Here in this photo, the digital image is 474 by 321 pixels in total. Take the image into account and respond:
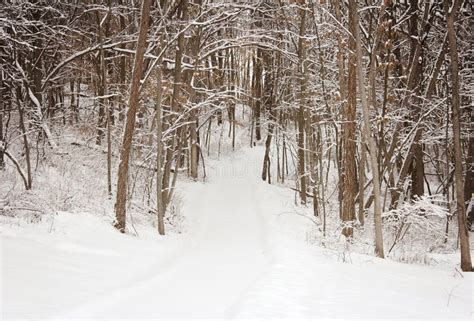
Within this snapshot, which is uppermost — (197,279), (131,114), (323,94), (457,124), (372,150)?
(323,94)

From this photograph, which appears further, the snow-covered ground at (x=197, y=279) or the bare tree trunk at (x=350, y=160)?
the bare tree trunk at (x=350, y=160)

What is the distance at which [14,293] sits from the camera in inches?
214

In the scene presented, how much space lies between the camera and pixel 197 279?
7785 millimetres

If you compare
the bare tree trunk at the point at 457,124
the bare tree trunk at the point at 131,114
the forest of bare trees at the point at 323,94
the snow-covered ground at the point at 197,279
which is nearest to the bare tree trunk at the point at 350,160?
the forest of bare trees at the point at 323,94

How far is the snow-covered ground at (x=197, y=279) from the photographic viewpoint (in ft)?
18.1

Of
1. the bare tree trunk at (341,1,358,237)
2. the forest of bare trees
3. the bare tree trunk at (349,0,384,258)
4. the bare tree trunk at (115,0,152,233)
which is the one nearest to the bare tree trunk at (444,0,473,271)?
the forest of bare trees

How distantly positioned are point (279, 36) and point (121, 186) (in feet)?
43.9

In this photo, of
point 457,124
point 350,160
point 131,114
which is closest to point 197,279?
point 131,114

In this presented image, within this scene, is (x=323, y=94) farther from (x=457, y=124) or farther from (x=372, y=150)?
(x=457, y=124)

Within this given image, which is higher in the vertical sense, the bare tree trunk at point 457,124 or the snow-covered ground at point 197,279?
the bare tree trunk at point 457,124

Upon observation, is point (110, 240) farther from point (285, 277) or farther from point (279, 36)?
point (279, 36)

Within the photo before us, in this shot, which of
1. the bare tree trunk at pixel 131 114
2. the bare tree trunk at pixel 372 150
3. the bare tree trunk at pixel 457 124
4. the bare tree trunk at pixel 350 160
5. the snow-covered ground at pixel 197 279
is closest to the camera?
the snow-covered ground at pixel 197 279

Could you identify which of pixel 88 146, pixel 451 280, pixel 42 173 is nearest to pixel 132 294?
pixel 451 280

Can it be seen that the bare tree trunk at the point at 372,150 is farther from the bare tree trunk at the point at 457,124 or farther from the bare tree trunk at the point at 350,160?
the bare tree trunk at the point at 457,124
